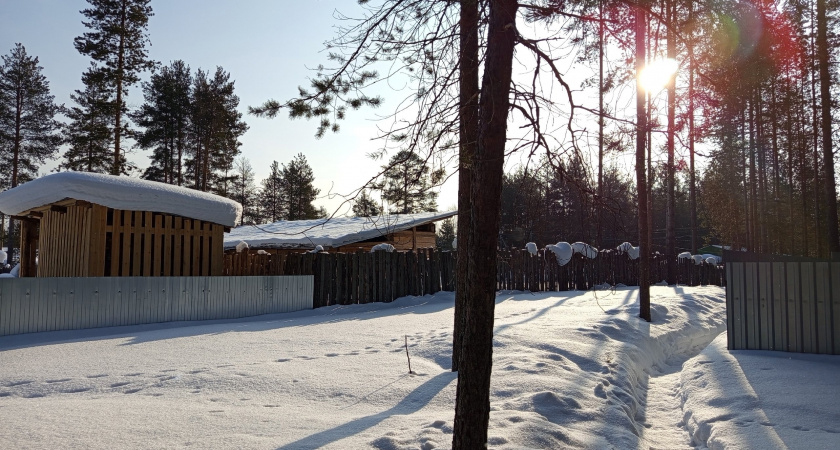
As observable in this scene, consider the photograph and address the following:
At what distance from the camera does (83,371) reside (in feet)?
20.8

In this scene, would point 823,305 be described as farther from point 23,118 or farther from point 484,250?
point 23,118

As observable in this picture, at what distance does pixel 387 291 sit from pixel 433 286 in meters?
1.89

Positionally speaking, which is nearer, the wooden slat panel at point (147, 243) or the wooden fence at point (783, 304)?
the wooden fence at point (783, 304)

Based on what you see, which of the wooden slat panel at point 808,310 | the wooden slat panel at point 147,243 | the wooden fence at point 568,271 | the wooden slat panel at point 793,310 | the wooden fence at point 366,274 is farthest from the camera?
the wooden fence at point 568,271

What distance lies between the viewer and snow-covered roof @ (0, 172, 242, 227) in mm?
11107

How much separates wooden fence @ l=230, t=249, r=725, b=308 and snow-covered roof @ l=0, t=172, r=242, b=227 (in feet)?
5.93

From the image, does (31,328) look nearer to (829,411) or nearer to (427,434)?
(427,434)

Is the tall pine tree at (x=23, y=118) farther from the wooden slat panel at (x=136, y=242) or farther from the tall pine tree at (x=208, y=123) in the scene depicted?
the wooden slat panel at (x=136, y=242)

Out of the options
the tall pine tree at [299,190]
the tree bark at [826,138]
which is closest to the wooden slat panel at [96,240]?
the tree bark at [826,138]

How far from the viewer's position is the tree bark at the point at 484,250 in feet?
10.7

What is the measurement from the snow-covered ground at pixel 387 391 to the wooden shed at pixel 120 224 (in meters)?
2.56

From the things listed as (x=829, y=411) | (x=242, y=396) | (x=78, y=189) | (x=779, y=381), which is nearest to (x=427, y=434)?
(x=242, y=396)

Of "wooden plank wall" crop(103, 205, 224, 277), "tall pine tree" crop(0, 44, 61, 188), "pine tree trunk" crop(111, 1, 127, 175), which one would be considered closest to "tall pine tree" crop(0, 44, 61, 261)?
"tall pine tree" crop(0, 44, 61, 188)

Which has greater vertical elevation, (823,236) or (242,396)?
(823,236)
